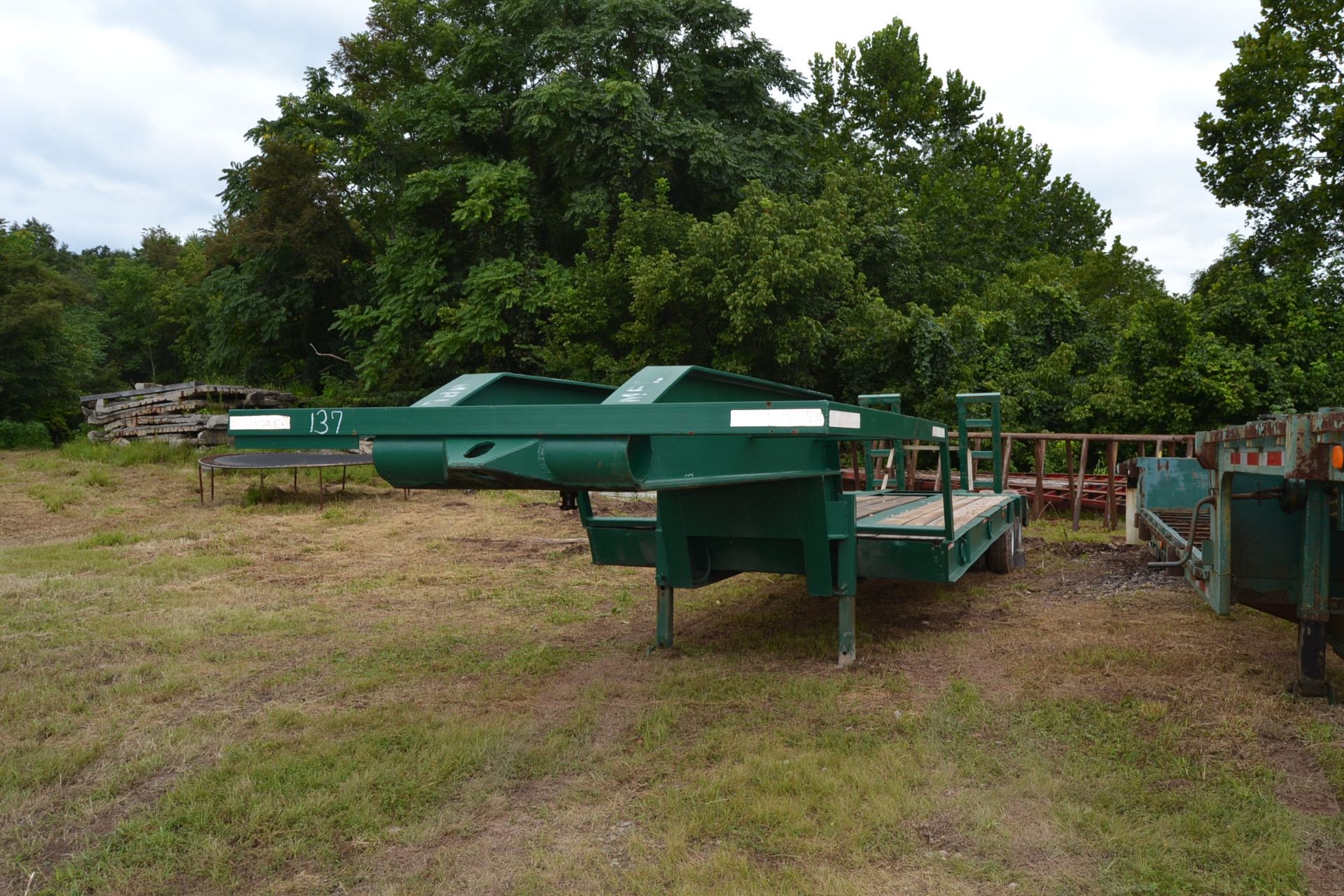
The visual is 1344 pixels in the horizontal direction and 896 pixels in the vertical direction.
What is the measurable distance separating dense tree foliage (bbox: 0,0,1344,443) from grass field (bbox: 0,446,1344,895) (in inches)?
361

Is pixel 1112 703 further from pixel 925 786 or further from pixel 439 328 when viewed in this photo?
pixel 439 328

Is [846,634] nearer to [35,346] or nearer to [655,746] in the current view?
[655,746]

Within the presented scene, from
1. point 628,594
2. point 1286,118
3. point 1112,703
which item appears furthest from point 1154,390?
point 1112,703

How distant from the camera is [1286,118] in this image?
20.0 metres

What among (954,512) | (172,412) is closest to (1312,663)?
(954,512)

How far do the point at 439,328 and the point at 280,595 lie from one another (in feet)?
43.9

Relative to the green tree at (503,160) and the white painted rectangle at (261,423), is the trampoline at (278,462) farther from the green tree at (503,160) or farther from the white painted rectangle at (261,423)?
the white painted rectangle at (261,423)

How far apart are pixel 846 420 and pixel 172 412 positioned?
1955 cm

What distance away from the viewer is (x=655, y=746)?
3.89 m

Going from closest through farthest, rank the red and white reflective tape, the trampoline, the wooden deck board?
the red and white reflective tape < the wooden deck board < the trampoline

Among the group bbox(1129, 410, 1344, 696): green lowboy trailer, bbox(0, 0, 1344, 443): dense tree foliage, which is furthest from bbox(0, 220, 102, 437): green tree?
bbox(1129, 410, 1344, 696): green lowboy trailer

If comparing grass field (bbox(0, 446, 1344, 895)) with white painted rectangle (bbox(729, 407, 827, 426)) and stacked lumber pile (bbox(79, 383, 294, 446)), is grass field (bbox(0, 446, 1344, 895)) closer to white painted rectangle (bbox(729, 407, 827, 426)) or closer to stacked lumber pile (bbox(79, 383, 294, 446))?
white painted rectangle (bbox(729, 407, 827, 426))

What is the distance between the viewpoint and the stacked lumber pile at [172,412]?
18.7 meters

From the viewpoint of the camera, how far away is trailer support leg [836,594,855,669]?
498 centimetres
